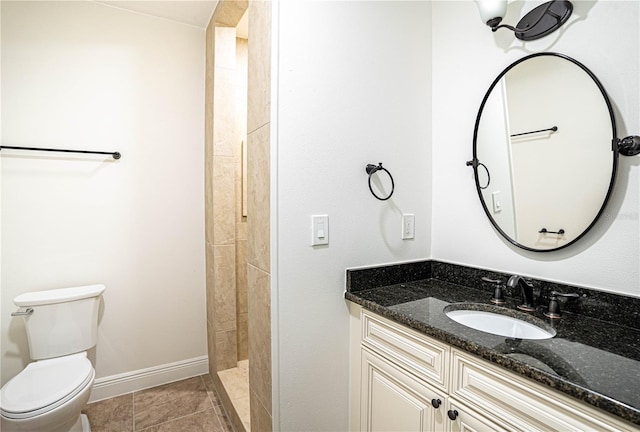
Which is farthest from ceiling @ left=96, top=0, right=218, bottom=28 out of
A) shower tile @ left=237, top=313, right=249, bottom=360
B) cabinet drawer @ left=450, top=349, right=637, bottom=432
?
cabinet drawer @ left=450, top=349, right=637, bottom=432

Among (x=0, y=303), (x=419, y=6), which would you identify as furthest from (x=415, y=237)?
(x=0, y=303)

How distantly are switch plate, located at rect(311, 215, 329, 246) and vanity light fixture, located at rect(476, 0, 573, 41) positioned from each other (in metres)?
1.04

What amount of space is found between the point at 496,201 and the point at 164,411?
227 cm

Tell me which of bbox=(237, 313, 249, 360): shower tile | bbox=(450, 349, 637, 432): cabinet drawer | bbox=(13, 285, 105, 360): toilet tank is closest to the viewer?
bbox=(450, 349, 637, 432): cabinet drawer

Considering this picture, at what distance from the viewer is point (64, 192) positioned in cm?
193

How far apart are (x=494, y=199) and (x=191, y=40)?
7.56ft

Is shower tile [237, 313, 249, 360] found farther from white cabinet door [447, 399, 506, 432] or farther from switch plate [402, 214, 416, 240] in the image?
white cabinet door [447, 399, 506, 432]

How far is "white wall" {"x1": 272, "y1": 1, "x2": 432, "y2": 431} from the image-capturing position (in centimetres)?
125

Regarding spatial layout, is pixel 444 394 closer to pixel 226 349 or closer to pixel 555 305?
pixel 555 305

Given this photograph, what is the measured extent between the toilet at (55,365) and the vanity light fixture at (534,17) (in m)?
2.49

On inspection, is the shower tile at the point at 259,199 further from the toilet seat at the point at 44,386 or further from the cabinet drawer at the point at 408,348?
the toilet seat at the point at 44,386

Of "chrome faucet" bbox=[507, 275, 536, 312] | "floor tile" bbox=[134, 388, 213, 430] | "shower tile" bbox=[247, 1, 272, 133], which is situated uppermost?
"shower tile" bbox=[247, 1, 272, 133]

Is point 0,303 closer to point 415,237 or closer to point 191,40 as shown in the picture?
point 191,40

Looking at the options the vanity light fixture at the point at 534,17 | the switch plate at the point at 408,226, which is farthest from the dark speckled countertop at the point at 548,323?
the vanity light fixture at the point at 534,17
